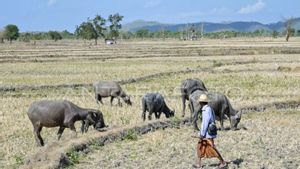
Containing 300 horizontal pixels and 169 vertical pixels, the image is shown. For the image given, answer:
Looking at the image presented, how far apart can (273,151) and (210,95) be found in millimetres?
3482

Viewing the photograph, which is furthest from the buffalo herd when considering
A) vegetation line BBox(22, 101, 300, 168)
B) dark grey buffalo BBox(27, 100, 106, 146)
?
vegetation line BBox(22, 101, 300, 168)

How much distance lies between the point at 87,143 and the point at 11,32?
115989 millimetres

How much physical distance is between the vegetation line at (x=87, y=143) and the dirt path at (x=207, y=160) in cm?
26

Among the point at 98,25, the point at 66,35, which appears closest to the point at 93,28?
the point at 98,25

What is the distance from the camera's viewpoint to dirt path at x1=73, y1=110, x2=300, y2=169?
1138 cm

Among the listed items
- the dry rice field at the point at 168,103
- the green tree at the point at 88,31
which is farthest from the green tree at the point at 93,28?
the dry rice field at the point at 168,103

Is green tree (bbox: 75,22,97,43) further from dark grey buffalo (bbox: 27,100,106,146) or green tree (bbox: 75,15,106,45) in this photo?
dark grey buffalo (bbox: 27,100,106,146)

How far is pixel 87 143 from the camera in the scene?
1314cm

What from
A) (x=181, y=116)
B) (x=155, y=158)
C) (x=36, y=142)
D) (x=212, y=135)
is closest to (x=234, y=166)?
(x=212, y=135)

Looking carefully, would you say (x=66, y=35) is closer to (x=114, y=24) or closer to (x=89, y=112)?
(x=114, y=24)

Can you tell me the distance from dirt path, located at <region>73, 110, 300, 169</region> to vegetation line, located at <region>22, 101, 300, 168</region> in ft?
0.86

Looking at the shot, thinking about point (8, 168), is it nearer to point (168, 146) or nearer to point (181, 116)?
point (168, 146)

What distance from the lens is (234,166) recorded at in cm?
1097

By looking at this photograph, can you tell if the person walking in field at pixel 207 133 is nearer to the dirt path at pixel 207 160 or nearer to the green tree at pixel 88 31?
the dirt path at pixel 207 160
